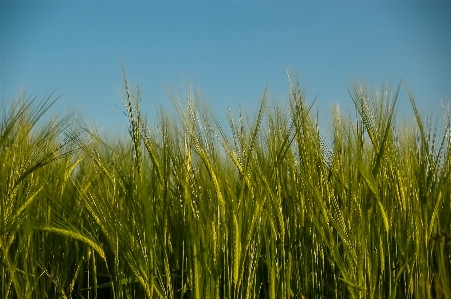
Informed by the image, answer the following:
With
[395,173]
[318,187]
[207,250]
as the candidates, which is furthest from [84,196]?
[395,173]

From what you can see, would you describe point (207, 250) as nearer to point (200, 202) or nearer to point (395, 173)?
point (200, 202)

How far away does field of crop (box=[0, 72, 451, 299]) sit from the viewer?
1563 mm

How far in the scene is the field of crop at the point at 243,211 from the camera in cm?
156

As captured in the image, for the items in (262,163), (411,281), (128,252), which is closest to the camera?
(128,252)

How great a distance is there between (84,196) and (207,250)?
552 millimetres

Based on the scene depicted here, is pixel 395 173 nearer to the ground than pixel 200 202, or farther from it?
farther from it

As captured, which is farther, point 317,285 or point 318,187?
point 317,285

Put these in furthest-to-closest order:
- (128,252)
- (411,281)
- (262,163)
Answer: (411,281) < (262,163) < (128,252)

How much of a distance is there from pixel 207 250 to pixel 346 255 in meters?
0.46

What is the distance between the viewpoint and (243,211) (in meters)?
1.62

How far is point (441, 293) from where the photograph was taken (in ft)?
6.38

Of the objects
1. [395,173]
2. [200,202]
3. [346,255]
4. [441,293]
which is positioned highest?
[395,173]

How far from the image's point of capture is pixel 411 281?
1.85 meters

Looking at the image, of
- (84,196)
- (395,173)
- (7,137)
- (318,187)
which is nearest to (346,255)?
(318,187)
